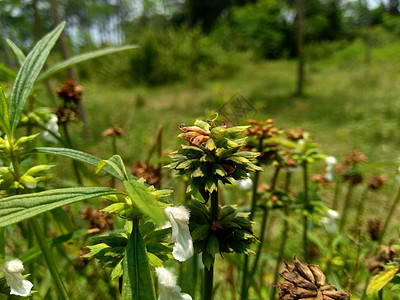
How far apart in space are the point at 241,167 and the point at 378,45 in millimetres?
8735

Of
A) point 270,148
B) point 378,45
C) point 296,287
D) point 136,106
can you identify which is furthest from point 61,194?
point 378,45

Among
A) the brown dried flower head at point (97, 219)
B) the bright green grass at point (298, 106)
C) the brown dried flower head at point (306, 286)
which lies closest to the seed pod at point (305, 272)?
the brown dried flower head at point (306, 286)

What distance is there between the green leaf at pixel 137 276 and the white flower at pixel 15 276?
0.11 m

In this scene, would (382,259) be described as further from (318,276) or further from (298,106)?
(298,106)

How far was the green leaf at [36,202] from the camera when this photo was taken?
249 millimetres

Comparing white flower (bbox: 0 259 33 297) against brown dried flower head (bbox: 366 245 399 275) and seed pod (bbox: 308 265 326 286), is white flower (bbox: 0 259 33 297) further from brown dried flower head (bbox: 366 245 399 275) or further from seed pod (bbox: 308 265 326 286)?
brown dried flower head (bbox: 366 245 399 275)

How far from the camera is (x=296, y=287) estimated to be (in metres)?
0.30

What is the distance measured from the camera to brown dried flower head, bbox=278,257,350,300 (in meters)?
0.29

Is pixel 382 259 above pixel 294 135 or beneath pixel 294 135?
beneath

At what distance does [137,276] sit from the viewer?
259 mm

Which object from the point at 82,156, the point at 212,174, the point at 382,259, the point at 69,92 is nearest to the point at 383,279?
the point at 382,259

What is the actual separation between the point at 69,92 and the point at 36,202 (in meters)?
0.44

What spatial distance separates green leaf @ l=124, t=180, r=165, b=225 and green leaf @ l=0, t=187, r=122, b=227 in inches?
1.6

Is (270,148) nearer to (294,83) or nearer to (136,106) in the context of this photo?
(136,106)
